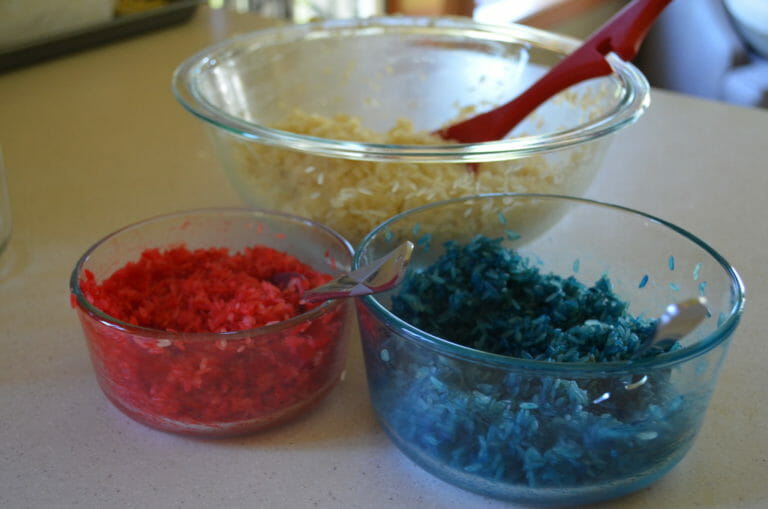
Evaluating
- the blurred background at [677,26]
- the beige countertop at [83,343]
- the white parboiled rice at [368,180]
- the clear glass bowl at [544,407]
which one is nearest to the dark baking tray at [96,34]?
the beige countertop at [83,343]

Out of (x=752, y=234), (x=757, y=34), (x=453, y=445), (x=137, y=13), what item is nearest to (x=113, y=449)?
(x=453, y=445)

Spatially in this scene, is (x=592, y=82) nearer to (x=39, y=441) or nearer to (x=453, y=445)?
(x=453, y=445)

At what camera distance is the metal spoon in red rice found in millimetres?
531

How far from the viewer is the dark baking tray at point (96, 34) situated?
4.17ft

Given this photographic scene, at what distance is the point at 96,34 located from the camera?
136 cm

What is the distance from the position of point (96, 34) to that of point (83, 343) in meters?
0.85

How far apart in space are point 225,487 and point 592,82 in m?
0.62

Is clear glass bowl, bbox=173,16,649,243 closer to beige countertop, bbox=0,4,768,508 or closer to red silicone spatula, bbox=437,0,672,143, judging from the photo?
red silicone spatula, bbox=437,0,672,143

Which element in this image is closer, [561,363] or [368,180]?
[561,363]

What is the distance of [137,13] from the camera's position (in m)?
1.41

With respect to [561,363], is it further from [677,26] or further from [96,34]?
[677,26]

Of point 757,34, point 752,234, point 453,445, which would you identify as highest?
point 453,445

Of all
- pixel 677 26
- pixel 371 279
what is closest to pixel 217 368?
pixel 371 279

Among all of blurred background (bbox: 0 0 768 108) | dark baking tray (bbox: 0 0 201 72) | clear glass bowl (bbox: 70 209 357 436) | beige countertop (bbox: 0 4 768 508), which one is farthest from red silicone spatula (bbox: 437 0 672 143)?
blurred background (bbox: 0 0 768 108)
